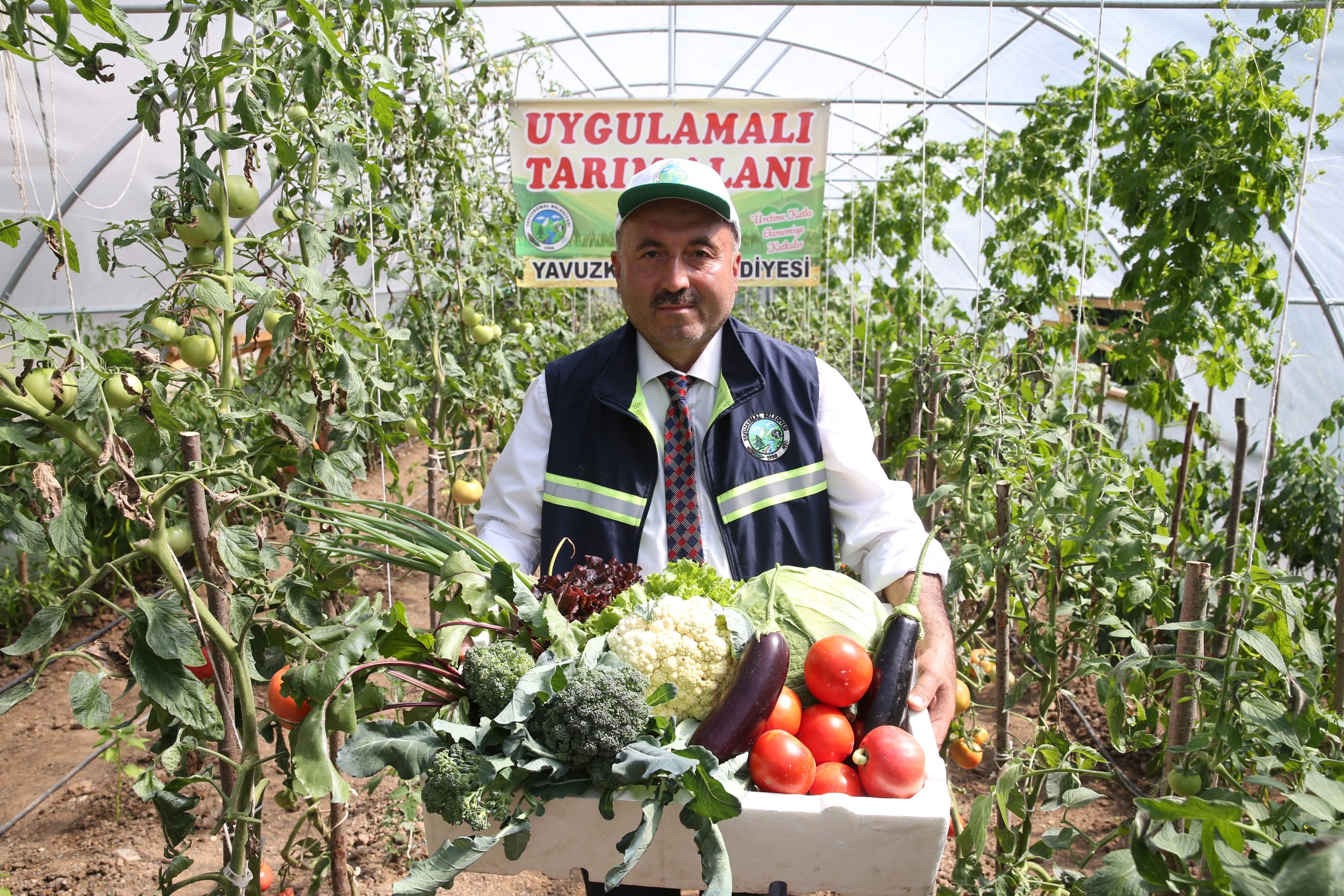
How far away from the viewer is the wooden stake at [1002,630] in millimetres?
2227

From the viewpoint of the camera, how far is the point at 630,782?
121cm

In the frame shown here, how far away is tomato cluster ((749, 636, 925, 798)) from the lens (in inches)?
49.3

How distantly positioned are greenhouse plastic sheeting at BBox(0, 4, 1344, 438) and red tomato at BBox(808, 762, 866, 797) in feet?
6.90

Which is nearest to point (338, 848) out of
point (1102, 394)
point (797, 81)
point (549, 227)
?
point (549, 227)

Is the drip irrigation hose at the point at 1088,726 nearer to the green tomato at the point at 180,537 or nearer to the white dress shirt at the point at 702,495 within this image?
the white dress shirt at the point at 702,495

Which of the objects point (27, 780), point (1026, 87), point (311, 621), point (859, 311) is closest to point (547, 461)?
point (311, 621)

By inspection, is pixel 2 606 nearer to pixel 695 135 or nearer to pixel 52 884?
pixel 52 884

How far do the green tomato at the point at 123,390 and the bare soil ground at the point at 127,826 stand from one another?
1285 millimetres

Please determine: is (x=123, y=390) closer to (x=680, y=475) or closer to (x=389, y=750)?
(x=389, y=750)

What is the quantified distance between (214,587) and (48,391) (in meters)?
0.42

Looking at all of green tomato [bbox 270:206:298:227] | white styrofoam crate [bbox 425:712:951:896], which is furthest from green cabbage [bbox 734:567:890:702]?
green tomato [bbox 270:206:298:227]

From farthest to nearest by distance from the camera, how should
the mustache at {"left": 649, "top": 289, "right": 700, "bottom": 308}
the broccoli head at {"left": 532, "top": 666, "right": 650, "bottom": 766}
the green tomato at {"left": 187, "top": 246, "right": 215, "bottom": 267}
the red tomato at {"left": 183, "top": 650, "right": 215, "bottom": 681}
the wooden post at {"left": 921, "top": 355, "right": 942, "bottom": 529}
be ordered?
1. the wooden post at {"left": 921, "top": 355, "right": 942, "bottom": 529}
2. the mustache at {"left": 649, "top": 289, "right": 700, "bottom": 308}
3. the green tomato at {"left": 187, "top": 246, "right": 215, "bottom": 267}
4. the red tomato at {"left": 183, "top": 650, "right": 215, "bottom": 681}
5. the broccoli head at {"left": 532, "top": 666, "right": 650, "bottom": 766}

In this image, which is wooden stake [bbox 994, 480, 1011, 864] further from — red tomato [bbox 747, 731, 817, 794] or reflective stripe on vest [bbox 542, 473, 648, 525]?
red tomato [bbox 747, 731, 817, 794]

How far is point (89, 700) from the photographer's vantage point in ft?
4.53
